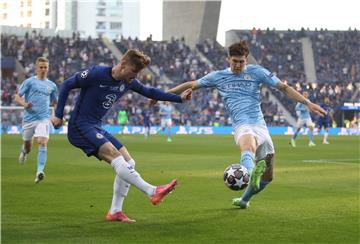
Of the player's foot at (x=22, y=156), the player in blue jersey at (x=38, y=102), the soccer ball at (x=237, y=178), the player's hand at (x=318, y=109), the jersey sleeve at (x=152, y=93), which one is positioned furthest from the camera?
the player's foot at (x=22, y=156)

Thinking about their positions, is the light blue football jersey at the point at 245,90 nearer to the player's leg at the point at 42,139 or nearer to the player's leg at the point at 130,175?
Result: the player's leg at the point at 130,175

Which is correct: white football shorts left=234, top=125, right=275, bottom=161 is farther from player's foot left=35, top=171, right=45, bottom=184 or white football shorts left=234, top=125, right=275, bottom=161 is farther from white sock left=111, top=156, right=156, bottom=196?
player's foot left=35, top=171, right=45, bottom=184

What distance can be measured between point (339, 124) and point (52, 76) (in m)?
23.7

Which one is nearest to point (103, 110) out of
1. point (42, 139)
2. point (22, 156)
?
point (42, 139)

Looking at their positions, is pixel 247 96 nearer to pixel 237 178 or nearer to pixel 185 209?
pixel 237 178

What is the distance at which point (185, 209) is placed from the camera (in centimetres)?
1077

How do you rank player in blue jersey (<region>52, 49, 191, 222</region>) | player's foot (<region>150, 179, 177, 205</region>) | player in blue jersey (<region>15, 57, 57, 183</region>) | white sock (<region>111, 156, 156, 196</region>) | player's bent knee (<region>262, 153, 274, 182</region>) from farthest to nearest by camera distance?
player in blue jersey (<region>15, 57, 57, 183</region>) → player's bent knee (<region>262, 153, 274, 182</region>) → player in blue jersey (<region>52, 49, 191, 222</region>) → white sock (<region>111, 156, 156, 196</region>) → player's foot (<region>150, 179, 177, 205</region>)

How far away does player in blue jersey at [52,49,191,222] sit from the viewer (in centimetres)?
914

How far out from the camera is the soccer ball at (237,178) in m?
9.28

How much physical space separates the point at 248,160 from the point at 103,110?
205 centimetres

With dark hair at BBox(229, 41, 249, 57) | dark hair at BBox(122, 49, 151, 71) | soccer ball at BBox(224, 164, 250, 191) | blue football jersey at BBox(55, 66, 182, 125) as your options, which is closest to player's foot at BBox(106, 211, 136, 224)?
blue football jersey at BBox(55, 66, 182, 125)

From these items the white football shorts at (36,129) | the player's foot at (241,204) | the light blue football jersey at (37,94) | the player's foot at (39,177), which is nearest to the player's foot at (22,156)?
the white football shorts at (36,129)

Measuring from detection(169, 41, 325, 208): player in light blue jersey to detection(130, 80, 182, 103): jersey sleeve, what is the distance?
55 cm

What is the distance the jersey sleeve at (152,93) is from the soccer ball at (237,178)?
144 centimetres
